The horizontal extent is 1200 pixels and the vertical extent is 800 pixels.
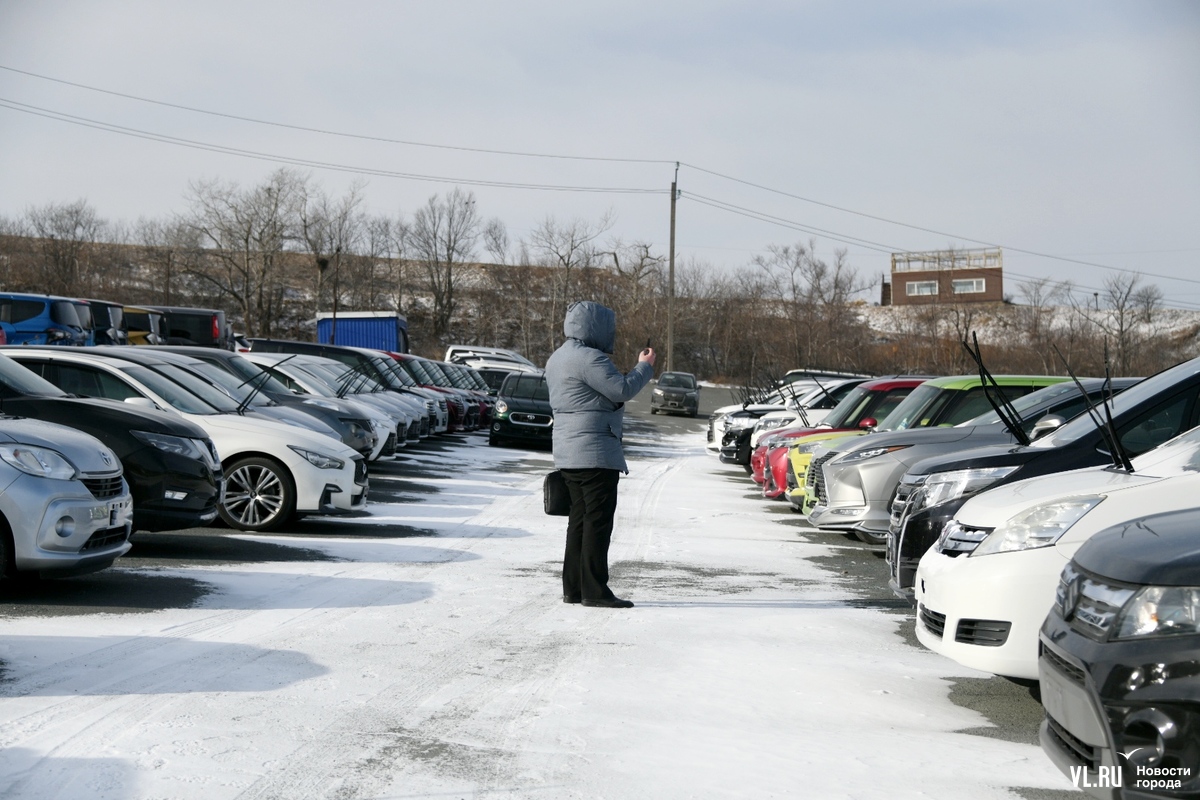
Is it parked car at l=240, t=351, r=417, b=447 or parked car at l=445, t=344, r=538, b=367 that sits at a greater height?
parked car at l=445, t=344, r=538, b=367

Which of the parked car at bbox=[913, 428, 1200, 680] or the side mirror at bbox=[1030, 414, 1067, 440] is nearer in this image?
the parked car at bbox=[913, 428, 1200, 680]

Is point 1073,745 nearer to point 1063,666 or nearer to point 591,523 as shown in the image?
point 1063,666

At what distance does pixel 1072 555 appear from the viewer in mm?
4680

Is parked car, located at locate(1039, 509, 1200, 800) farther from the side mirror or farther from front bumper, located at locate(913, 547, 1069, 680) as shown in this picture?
the side mirror

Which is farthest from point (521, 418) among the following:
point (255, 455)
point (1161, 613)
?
point (1161, 613)

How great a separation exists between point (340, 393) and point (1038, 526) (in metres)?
15.5

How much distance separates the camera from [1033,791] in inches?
162

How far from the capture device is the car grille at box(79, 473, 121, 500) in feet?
23.3

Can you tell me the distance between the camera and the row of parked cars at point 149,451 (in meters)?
6.80

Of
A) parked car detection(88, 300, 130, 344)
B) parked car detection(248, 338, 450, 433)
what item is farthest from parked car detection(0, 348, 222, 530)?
parked car detection(88, 300, 130, 344)

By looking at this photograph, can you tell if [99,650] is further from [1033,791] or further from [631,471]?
[631,471]

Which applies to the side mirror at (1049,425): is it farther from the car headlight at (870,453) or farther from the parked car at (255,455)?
the parked car at (255,455)

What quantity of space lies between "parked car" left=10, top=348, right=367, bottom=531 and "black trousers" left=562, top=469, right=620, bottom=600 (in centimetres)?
401

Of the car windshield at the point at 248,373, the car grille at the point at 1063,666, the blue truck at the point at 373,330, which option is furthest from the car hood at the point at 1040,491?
the blue truck at the point at 373,330
